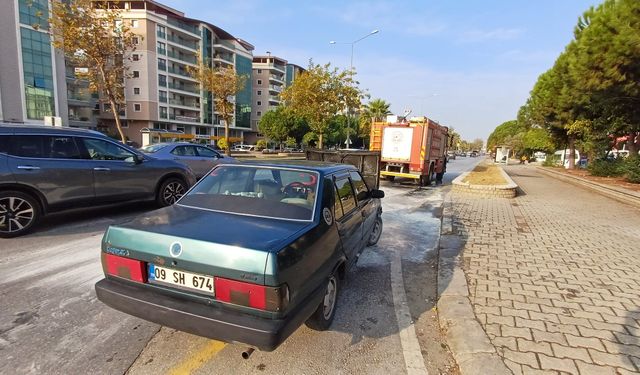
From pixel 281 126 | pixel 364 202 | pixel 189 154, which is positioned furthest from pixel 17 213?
pixel 281 126

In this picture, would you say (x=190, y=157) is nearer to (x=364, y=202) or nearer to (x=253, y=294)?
(x=364, y=202)

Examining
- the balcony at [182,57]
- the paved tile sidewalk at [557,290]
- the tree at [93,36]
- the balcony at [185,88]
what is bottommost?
the paved tile sidewalk at [557,290]

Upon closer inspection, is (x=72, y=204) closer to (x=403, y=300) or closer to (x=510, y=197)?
(x=403, y=300)

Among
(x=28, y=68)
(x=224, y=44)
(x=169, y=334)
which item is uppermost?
(x=224, y=44)

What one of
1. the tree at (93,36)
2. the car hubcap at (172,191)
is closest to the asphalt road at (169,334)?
the car hubcap at (172,191)

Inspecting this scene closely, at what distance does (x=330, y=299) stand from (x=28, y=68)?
50.3m

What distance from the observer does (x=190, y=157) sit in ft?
35.1

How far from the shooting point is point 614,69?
10719 mm

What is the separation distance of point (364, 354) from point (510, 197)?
36.0 feet

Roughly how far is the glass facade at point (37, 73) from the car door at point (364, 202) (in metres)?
48.9

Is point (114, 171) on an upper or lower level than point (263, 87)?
lower

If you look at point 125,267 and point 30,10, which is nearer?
point 125,267

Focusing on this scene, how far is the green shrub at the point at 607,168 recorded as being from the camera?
1816 cm

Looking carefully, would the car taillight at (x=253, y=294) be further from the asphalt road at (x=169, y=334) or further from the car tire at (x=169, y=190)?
the car tire at (x=169, y=190)
